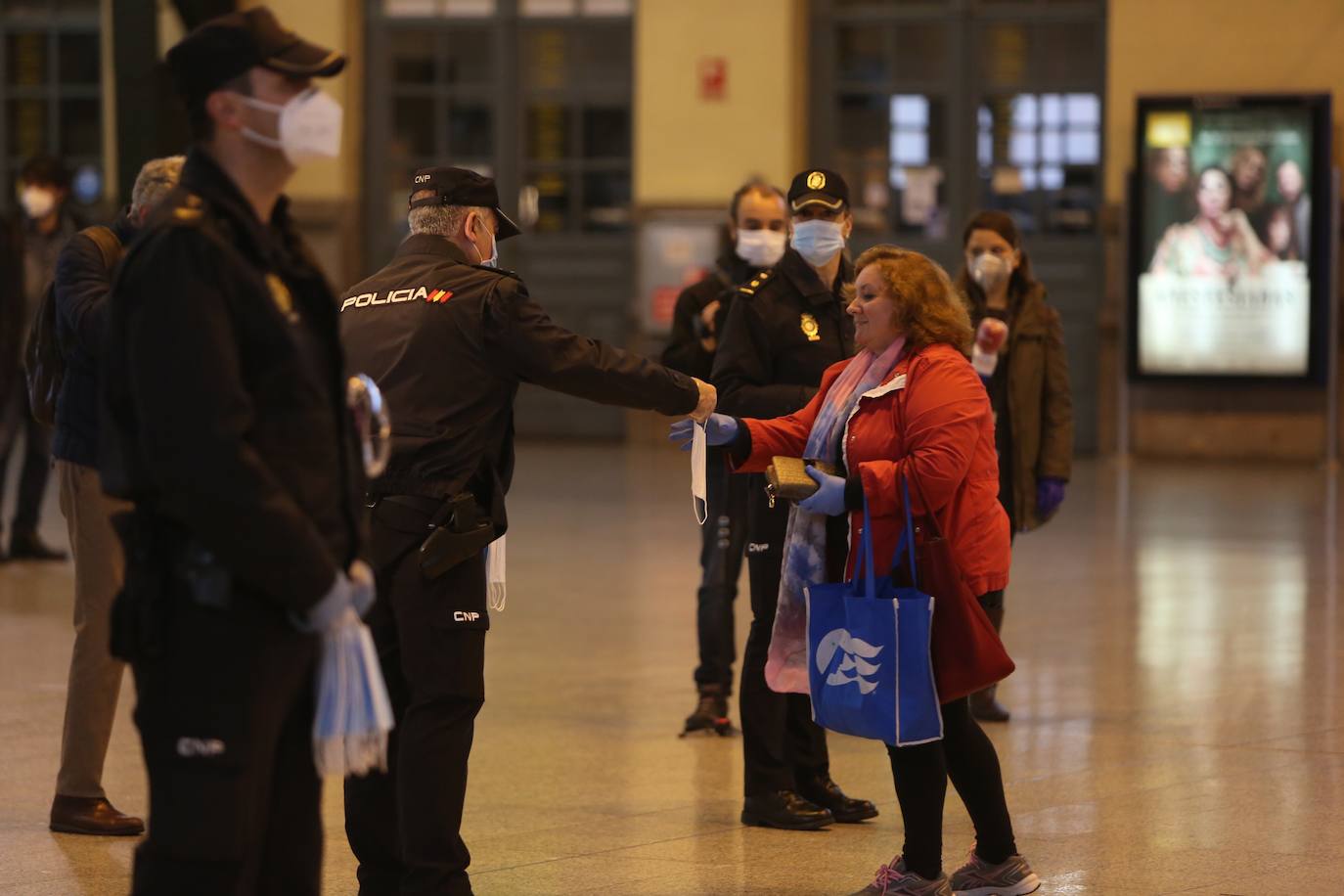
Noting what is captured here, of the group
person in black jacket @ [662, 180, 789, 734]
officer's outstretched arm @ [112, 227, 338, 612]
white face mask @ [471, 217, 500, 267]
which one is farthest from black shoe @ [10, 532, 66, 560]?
officer's outstretched arm @ [112, 227, 338, 612]

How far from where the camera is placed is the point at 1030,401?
727 centimetres

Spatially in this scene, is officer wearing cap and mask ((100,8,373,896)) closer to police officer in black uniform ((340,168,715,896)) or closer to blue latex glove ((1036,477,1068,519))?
police officer in black uniform ((340,168,715,896))

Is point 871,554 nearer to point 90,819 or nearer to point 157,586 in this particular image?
point 157,586

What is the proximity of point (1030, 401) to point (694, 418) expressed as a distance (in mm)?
2701

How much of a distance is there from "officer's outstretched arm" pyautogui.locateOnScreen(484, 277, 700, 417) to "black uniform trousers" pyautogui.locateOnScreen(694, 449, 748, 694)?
2406 millimetres

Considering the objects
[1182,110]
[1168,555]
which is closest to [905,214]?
[1182,110]

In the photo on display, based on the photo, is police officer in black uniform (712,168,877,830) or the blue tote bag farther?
police officer in black uniform (712,168,877,830)

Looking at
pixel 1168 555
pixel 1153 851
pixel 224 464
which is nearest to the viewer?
pixel 224 464

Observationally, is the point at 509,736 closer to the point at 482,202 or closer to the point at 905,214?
the point at 482,202

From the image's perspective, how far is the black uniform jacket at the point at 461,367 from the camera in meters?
4.55

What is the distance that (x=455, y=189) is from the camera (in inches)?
189

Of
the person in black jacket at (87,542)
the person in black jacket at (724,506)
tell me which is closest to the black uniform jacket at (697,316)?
the person in black jacket at (724,506)

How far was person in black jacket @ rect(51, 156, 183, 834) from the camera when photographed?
5.42 metres

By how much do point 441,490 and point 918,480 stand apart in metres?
1.12
